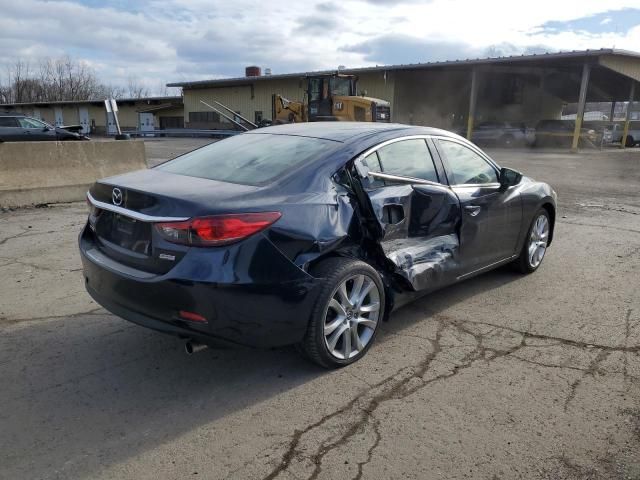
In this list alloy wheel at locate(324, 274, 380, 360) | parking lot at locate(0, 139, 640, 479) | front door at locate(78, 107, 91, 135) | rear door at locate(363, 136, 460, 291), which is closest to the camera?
parking lot at locate(0, 139, 640, 479)

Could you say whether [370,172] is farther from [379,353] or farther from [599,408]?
[599,408]

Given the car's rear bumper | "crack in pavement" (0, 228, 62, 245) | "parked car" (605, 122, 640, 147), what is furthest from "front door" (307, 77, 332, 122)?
the car's rear bumper

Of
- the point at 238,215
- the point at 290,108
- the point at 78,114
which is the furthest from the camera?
Result: the point at 78,114

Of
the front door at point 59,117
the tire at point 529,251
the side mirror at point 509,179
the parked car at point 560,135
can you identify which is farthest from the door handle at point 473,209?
the front door at point 59,117

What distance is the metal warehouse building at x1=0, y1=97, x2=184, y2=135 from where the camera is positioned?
5175cm

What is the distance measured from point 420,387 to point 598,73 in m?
36.8

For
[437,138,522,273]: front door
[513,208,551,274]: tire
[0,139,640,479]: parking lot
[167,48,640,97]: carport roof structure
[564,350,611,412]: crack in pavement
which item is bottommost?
[0,139,640,479]: parking lot

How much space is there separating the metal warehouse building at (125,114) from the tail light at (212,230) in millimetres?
49654

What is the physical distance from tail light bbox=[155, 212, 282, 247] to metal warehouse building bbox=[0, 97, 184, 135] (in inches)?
1955

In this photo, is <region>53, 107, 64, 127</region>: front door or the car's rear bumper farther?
<region>53, 107, 64, 127</region>: front door

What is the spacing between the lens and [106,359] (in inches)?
141

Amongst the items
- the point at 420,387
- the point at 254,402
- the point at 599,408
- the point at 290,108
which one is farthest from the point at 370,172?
the point at 290,108

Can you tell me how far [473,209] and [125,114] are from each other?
56.2 m

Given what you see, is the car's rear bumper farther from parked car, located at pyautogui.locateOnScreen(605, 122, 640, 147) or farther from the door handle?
parked car, located at pyautogui.locateOnScreen(605, 122, 640, 147)
